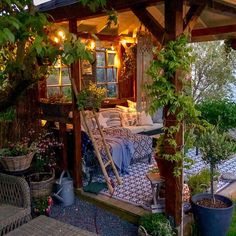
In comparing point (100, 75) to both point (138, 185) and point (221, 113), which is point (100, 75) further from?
point (138, 185)

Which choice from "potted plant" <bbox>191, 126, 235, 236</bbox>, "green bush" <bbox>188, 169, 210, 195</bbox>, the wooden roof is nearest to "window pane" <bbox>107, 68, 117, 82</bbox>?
the wooden roof

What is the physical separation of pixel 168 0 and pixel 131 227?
237 centimetres

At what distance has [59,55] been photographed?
1980 millimetres

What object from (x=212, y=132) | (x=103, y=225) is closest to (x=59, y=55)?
(x=212, y=132)

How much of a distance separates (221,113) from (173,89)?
3080mm

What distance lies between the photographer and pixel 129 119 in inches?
250

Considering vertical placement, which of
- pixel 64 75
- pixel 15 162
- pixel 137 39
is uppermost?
pixel 137 39

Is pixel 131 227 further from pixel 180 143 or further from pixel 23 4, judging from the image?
pixel 23 4

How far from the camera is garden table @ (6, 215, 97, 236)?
7.66 feet

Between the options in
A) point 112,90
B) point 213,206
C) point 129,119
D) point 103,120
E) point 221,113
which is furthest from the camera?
point 112,90

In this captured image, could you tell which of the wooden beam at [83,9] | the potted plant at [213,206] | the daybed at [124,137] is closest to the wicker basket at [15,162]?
the daybed at [124,137]

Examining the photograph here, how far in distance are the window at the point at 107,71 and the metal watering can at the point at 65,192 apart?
3263 mm

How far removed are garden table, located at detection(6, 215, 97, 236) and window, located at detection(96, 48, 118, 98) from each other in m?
4.52

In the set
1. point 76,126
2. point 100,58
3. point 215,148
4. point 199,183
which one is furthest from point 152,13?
point 100,58
